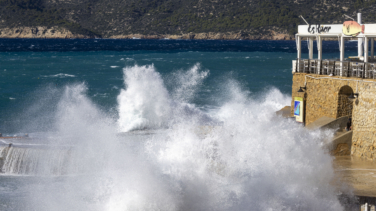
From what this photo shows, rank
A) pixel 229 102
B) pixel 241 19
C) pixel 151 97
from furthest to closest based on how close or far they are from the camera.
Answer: pixel 241 19 < pixel 229 102 < pixel 151 97

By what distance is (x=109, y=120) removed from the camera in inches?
1192

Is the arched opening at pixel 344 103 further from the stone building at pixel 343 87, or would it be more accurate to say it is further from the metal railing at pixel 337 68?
the metal railing at pixel 337 68

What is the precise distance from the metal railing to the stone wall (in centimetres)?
32

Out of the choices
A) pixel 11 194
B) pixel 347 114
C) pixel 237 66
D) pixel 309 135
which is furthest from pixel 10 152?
pixel 237 66

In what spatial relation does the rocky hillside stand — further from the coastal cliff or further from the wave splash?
the wave splash

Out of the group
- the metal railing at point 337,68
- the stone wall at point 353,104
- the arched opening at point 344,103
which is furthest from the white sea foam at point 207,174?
the metal railing at point 337,68

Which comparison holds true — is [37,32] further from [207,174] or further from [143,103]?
[207,174]

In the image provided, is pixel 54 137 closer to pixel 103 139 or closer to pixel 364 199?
pixel 103 139

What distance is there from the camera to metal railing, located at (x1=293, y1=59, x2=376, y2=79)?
666 inches

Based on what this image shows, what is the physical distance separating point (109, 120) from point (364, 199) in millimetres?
19630

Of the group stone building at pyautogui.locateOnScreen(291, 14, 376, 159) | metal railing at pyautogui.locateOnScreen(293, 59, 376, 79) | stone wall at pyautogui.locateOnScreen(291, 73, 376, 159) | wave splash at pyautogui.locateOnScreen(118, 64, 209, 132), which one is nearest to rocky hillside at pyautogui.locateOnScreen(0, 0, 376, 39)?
wave splash at pyautogui.locateOnScreen(118, 64, 209, 132)

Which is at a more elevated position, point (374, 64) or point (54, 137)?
point (374, 64)

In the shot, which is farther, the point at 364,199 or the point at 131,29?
the point at 131,29

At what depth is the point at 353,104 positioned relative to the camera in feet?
56.0
